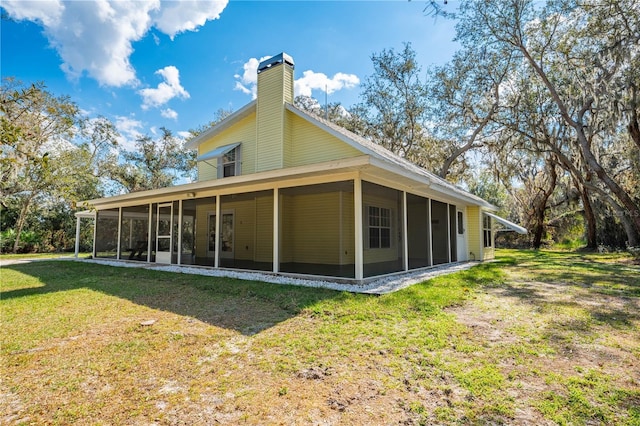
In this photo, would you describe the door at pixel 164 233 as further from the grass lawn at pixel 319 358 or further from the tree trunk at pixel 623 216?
the tree trunk at pixel 623 216

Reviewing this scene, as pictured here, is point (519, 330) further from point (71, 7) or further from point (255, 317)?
point (71, 7)

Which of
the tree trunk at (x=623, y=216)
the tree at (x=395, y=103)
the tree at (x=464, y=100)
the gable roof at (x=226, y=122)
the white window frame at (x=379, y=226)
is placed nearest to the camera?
the white window frame at (x=379, y=226)

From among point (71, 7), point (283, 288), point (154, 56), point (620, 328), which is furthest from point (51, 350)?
point (154, 56)

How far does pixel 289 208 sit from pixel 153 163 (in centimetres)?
2030

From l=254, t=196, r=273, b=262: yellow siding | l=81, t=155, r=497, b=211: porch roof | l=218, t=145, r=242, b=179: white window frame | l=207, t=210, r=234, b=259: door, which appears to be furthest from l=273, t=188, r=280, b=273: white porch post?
l=207, t=210, r=234, b=259: door

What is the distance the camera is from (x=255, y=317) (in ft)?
15.3

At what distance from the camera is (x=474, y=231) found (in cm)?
1357

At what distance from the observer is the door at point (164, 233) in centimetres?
1130

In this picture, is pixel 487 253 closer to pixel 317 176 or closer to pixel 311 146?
pixel 311 146

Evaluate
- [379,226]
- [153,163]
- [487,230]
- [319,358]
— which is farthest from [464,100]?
[153,163]

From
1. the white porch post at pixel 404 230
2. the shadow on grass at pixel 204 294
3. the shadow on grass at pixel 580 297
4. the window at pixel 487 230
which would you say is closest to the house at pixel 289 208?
the white porch post at pixel 404 230

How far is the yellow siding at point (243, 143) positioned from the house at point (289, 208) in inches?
1.5

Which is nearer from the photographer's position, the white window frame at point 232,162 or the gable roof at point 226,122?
the gable roof at point 226,122

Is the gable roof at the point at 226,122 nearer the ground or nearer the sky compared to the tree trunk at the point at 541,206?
nearer the sky
